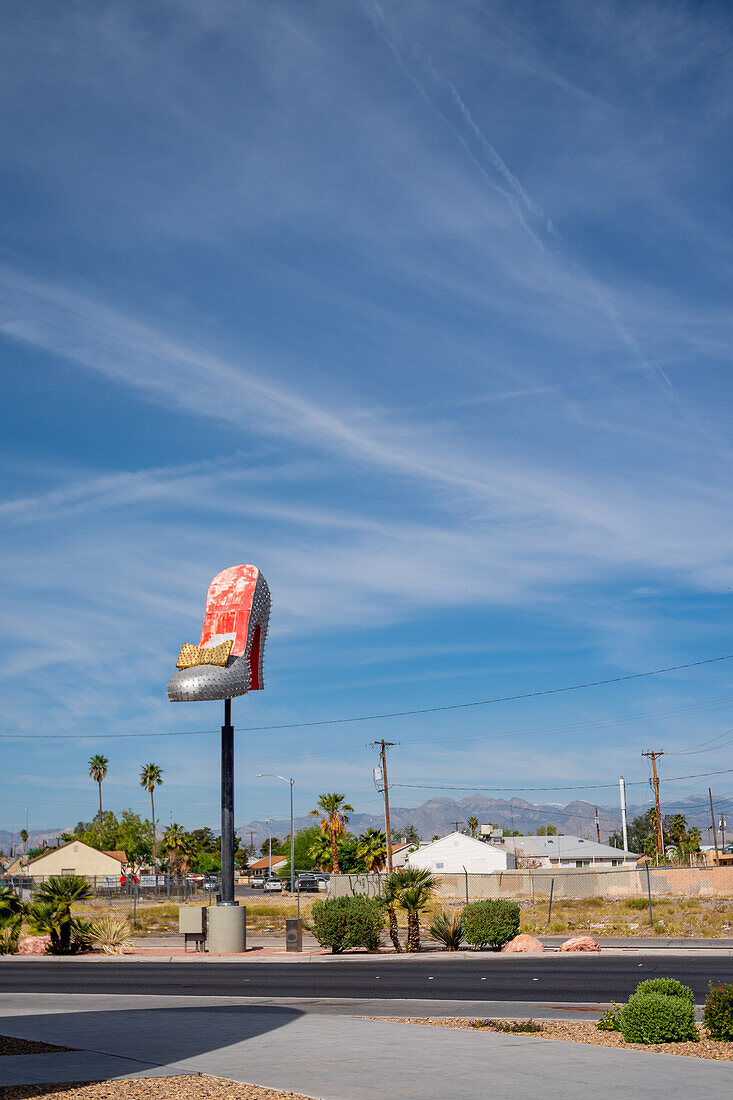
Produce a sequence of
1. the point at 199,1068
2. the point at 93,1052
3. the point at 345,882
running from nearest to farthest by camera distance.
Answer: the point at 199,1068, the point at 93,1052, the point at 345,882

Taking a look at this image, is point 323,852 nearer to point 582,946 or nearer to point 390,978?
point 582,946

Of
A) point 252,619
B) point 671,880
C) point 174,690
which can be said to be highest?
point 252,619

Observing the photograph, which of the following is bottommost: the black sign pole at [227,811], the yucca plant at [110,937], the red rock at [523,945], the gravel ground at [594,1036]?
the red rock at [523,945]

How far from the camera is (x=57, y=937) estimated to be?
105ft

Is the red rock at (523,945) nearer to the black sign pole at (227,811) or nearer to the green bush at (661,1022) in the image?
the black sign pole at (227,811)

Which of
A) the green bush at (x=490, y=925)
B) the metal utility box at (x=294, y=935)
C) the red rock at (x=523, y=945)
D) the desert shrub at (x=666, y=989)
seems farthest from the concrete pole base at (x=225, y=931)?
the desert shrub at (x=666, y=989)

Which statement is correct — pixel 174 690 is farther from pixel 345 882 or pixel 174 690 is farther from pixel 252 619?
pixel 345 882

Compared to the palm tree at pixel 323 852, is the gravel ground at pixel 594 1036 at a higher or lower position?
lower

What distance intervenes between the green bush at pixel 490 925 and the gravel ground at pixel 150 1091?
21.5 metres

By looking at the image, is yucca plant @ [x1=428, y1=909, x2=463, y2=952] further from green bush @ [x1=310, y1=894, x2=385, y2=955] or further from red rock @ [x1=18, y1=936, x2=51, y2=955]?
red rock @ [x1=18, y1=936, x2=51, y2=955]

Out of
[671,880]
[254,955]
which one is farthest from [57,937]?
[671,880]

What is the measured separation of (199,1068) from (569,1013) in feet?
21.5

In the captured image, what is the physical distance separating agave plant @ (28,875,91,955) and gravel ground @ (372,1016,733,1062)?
19315 millimetres

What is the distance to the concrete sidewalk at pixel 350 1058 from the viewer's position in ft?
30.3
